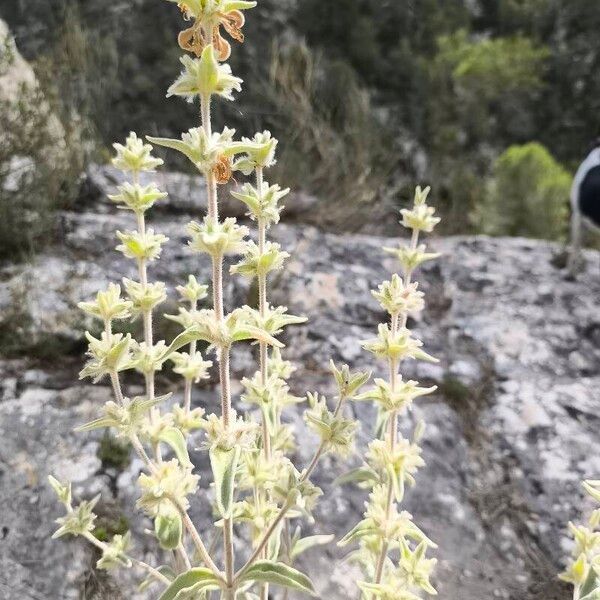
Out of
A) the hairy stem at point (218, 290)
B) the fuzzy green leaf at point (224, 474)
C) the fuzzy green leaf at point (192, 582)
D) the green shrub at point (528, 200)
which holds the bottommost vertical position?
the green shrub at point (528, 200)

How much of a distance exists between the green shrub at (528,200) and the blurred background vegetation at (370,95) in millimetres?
10

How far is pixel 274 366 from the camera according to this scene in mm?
→ 1214

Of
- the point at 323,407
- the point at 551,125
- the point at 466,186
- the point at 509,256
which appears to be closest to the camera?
the point at 323,407

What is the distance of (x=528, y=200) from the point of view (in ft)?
15.3

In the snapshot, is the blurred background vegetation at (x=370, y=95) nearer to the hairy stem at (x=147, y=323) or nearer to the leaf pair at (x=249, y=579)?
the hairy stem at (x=147, y=323)

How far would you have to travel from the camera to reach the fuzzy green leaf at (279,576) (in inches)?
35.4

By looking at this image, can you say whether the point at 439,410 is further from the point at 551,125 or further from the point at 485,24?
the point at 485,24

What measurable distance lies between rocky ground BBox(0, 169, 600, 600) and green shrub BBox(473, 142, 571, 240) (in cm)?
183

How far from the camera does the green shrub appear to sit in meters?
4.61

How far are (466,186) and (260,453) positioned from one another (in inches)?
177

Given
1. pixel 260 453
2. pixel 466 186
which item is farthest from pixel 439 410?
pixel 466 186

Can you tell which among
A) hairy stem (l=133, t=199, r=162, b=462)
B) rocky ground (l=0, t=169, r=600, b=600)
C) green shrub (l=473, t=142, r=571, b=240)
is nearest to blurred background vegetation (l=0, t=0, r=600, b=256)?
green shrub (l=473, t=142, r=571, b=240)

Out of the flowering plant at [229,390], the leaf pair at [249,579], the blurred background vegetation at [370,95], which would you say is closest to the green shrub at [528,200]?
the blurred background vegetation at [370,95]

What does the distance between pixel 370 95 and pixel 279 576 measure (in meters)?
5.50
